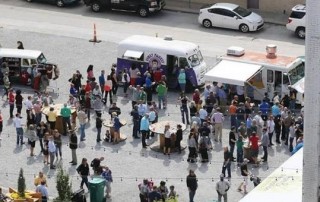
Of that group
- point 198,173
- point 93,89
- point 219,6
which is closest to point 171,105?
point 93,89

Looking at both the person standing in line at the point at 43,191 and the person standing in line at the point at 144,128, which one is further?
the person standing in line at the point at 144,128

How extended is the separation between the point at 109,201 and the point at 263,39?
1685 cm

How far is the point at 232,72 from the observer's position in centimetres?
3984

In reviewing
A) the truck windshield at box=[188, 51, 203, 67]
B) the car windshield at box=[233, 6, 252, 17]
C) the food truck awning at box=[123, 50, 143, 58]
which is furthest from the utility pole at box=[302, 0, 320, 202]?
the car windshield at box=[233, 6, 252, 17]

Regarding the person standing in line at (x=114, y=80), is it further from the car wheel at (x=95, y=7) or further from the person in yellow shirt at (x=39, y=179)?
the car wheel at (x=95, y=7)

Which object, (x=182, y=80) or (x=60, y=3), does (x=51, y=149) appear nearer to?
(x=182, y=80)

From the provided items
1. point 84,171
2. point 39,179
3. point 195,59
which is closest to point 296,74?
point 195,59

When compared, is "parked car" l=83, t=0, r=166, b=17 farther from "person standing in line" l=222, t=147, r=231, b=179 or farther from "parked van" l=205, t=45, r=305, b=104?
"person standing in line" l=222, t=147, r=231, b=179

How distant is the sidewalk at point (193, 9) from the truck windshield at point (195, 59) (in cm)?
888

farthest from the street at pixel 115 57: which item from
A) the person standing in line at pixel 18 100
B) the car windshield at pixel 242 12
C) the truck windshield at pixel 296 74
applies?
the truck windshield at pixel 296 74

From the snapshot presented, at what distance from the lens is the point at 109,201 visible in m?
33.2

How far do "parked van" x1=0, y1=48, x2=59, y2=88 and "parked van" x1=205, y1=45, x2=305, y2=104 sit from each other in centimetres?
660

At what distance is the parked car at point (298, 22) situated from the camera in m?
47.2

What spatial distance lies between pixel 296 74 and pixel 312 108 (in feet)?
47.4
